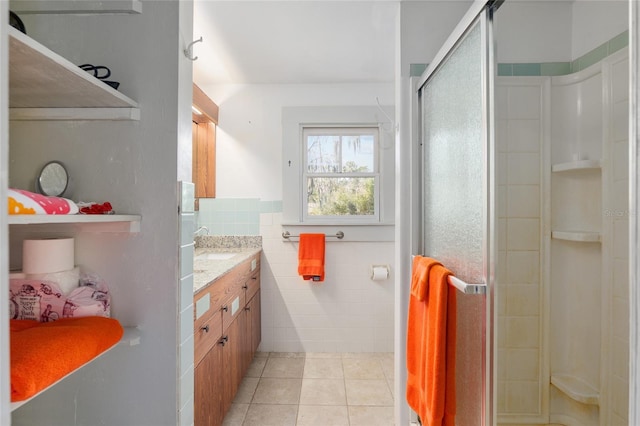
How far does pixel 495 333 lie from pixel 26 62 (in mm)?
1388

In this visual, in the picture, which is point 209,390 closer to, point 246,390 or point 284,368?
point 246,390

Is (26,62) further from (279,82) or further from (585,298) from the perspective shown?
(279,82)

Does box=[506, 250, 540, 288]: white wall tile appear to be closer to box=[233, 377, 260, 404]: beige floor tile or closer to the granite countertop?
the granite countertop

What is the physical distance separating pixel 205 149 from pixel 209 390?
1863 mm

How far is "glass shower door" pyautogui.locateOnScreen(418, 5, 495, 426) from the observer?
3.29 ft

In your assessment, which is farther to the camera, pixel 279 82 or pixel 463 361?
pixel 279 82

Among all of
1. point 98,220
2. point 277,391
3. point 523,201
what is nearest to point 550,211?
point 523,201

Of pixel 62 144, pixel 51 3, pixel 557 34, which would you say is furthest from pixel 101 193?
pixel 557 34

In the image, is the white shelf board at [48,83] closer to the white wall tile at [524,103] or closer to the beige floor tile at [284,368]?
the white wall tile at [524,103]

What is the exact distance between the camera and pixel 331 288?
9.18 ft

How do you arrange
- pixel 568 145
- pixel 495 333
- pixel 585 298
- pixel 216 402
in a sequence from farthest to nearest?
1. pixel 216 402
2. pixel 568 145
3. pixel 585 298
4. pixel 495 333

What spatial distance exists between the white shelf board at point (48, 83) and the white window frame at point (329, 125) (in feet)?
5.89

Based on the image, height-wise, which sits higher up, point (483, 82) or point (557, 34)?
point (557, 34)

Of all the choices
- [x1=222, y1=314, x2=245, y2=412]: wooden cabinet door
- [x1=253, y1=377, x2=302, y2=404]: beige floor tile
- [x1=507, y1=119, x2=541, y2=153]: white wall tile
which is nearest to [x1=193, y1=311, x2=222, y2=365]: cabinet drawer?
[x1=222, y1=314, x2=245, y2=412]: wooden cabinet door
